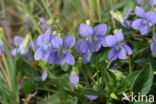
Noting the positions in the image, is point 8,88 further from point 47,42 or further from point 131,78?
point 131,78

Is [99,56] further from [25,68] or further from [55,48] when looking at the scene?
[25,68]

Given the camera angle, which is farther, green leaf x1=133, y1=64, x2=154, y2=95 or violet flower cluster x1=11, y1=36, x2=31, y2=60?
violet flower cluster x1=11, y1=36, x2=31, y2=60

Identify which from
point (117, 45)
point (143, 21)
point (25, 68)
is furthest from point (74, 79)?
point (25, 68)

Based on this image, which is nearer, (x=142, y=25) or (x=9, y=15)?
(x=142, y=25)

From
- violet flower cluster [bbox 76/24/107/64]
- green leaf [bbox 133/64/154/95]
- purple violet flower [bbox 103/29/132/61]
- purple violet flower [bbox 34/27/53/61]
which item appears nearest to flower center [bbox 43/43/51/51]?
purple violet flower [bbox 34/27/53/61]

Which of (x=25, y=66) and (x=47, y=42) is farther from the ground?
(x=47, y=42)

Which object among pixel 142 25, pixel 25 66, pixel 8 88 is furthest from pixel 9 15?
pixel 142 25

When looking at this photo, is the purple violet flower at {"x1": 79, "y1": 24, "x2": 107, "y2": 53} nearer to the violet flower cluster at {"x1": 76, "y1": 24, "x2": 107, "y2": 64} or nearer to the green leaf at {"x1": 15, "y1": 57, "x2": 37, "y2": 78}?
the violet flower cluster at {"x1": 76, "y1": 24, "x2": 107, "y2": 64}
